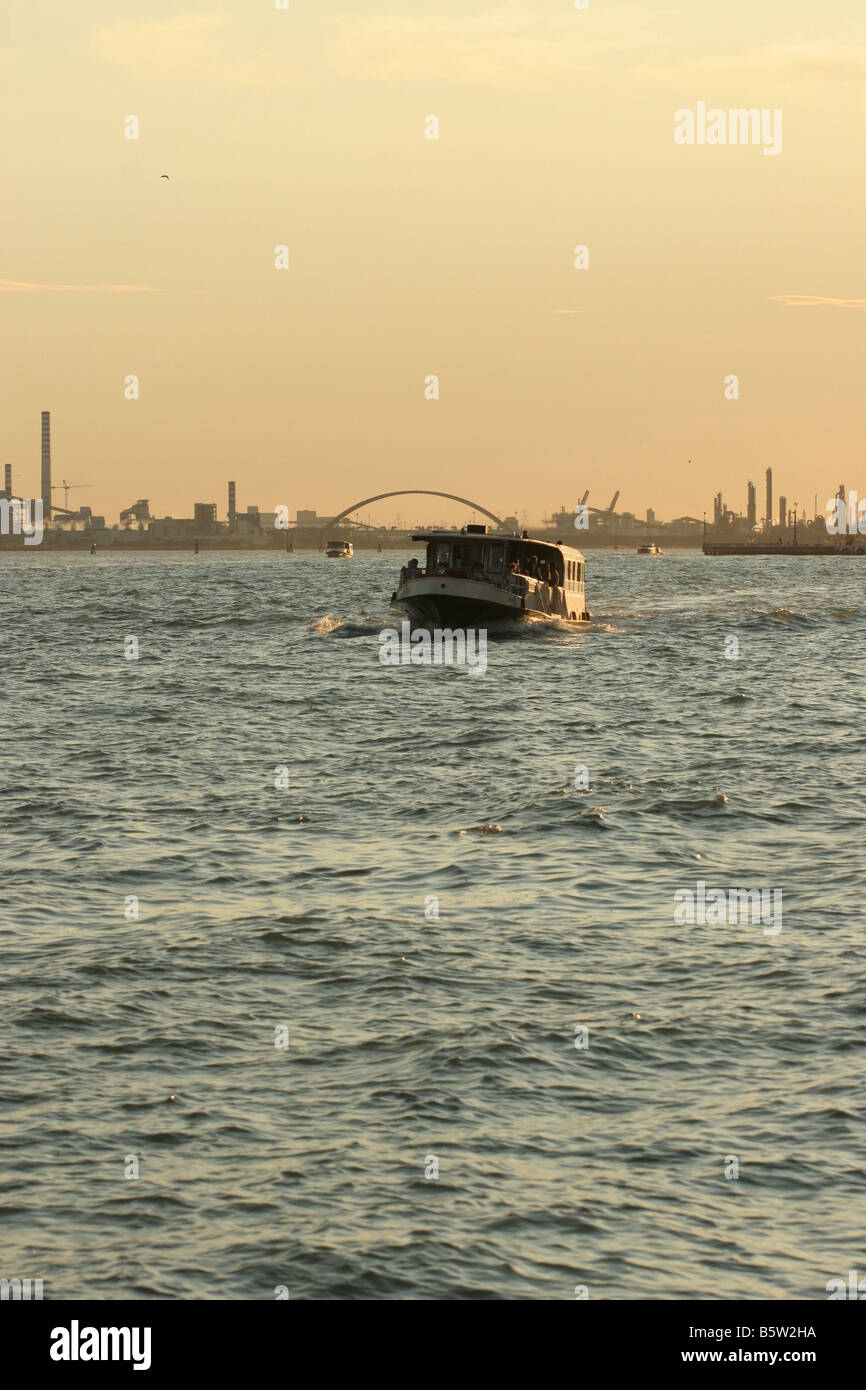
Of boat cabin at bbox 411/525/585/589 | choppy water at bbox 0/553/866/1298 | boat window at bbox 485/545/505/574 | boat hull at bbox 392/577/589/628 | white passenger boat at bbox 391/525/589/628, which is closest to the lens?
choppy water at bbox 0/553/866/1298

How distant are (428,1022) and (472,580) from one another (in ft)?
152

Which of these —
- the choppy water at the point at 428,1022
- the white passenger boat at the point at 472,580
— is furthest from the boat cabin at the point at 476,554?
the choppy water at the point at 428,1022

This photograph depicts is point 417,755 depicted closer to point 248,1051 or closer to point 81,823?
point 81,823

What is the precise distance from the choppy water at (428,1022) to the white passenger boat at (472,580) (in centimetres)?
2545

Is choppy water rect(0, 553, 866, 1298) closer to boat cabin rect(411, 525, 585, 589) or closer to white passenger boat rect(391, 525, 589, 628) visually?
white passenger boat rect(391, 525, 589, 628)

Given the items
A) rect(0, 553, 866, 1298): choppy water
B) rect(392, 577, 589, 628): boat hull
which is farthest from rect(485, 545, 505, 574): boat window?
rect(0, 553, 866, 1298): choppy water

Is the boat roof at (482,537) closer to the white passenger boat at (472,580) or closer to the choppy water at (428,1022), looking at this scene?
the white passenger boat at (472,580)

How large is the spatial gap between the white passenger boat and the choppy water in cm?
2545

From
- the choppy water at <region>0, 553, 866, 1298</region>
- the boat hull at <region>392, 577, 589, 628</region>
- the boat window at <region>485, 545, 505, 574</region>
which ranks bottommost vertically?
the choppy water at <region>0, 553, 866, 1298</region>

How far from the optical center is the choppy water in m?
11.3

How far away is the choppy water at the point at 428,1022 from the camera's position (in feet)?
37.0

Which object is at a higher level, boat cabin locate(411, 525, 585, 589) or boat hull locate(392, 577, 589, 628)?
boat cabin locate(411, 525, 585, 589)

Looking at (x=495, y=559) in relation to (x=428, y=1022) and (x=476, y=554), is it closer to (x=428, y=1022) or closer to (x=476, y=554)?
(x=476, y=554)

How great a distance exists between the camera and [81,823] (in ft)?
84.7
